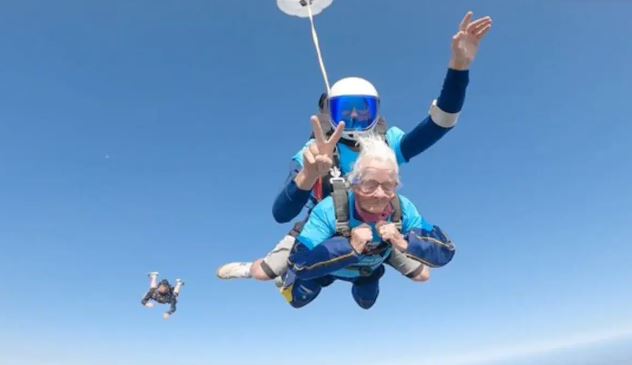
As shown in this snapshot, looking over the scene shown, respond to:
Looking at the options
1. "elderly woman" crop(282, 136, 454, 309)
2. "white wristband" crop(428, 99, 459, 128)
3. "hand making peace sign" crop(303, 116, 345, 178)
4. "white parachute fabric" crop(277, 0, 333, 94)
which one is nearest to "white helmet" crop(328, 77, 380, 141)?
"elderly woman" crop(282, 136, 454, 309)

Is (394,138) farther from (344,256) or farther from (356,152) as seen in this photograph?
(344,256)

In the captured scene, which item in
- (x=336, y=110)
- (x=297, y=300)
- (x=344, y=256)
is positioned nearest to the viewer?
(x=344, y=256)

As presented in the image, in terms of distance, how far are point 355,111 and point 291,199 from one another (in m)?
0.95

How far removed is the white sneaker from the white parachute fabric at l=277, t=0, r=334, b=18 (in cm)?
302

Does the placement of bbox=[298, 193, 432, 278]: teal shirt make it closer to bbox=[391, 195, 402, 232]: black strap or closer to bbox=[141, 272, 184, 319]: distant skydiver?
bbox=[391, 195, 402, 232]: black strap

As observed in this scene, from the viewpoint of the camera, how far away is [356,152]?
349cm

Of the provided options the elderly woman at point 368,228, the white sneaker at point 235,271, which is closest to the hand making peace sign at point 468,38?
the elderly woman at point 368,228

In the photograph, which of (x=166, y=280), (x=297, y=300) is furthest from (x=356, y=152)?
(x=166, y=280)

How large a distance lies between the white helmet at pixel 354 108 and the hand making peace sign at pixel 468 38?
0.76 metres

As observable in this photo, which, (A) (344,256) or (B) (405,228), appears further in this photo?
(B) (405,228)

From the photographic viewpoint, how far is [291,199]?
3.20 m

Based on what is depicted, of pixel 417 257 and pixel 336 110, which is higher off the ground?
pixel 336 110

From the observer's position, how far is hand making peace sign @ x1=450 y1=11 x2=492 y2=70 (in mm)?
2957

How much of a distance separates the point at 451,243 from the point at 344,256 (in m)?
0.96
